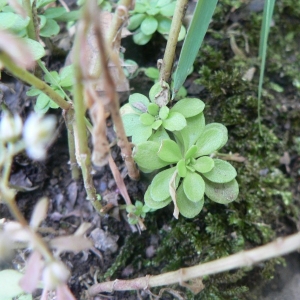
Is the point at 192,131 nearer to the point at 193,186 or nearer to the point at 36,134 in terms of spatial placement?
the point at 193,186

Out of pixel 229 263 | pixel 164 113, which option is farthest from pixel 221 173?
pixel 229 263

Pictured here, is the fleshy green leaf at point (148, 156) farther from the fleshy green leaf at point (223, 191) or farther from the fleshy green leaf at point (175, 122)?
the fleshy green leaf at point (223, 191)

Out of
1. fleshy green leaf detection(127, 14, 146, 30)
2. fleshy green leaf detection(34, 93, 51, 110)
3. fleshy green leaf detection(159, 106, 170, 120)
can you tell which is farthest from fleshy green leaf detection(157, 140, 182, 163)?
fleshy green leaf detection(127, 14, 146, 30)

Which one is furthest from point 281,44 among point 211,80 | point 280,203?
point 280,203

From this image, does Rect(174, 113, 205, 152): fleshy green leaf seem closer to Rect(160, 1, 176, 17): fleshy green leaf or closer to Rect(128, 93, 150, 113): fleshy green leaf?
Rect(128, 93, 150, 113): fleshy green leaf

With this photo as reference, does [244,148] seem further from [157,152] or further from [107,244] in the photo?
[107,244]
